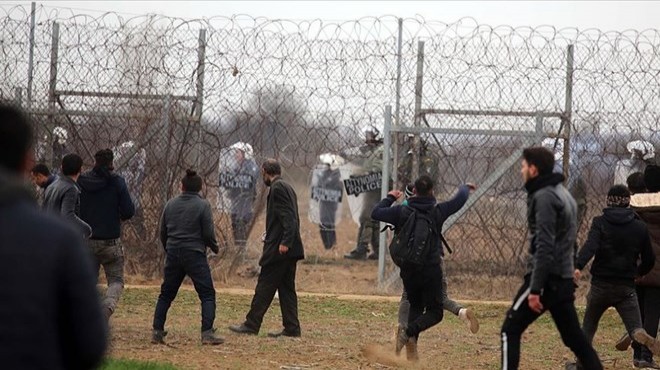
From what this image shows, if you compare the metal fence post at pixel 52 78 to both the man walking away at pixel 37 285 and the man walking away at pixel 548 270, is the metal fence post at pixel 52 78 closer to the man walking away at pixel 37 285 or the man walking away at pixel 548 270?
the man walking away at pixel 548 270

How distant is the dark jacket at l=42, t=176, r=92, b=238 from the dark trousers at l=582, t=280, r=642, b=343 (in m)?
3.80

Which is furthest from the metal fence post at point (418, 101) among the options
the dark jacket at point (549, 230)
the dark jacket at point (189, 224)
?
the dark jacket at point (549, 230)

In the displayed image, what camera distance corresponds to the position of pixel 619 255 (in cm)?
931

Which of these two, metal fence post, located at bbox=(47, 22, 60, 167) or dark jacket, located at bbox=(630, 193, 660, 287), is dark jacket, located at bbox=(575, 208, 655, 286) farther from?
metal fence post, located at bbox=(47, 22, 60, 167)

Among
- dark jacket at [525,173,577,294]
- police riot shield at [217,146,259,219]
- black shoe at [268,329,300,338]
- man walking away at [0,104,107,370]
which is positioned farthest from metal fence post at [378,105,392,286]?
man walking away at [0,104,107,370]

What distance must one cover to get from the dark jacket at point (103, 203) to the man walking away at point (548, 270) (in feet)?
13.1

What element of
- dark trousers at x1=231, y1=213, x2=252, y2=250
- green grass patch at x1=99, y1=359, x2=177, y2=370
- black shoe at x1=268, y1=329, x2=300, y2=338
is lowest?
black shoe at x1=268, y1=329, x2=300, y2=338

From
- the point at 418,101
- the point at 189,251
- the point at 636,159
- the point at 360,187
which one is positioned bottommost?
the point at 189,251

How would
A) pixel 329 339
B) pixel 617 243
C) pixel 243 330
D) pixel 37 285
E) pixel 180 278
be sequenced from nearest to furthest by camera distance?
pixel 37 285
pixel 617 243
pixel 180 278
pixel 329 339
pixel 243 330

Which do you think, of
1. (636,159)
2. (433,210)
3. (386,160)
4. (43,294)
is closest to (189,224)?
(433,210)

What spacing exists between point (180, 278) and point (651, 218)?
375cm

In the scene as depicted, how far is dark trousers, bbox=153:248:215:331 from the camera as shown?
33.7 feet

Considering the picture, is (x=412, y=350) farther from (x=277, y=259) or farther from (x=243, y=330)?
(x=243, y=330)

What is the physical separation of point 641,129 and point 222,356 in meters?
6.38
